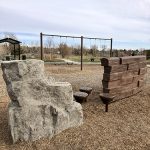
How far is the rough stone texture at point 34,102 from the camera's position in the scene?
4.21 metres

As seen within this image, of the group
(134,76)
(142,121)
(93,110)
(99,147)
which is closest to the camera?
(99,147)

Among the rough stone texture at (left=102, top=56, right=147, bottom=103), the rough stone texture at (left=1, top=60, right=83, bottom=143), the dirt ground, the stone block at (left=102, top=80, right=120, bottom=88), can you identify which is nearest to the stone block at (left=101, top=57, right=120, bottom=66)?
the rough stone texture at (left=102, top=56, right=147, bottom=103)

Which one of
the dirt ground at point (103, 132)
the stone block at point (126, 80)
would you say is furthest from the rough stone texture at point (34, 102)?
the stone block at point (126, 80)

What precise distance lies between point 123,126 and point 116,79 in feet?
4.81

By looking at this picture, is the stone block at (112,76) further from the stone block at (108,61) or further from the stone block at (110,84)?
the stone block at (108,61)

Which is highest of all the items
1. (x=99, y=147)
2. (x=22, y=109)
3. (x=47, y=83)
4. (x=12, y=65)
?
(x=12, y=65)

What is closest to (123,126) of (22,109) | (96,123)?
(96,123)

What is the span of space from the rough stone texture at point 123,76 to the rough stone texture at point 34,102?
1504 mm

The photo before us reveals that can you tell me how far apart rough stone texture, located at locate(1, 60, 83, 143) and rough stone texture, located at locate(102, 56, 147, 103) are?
1504 mm

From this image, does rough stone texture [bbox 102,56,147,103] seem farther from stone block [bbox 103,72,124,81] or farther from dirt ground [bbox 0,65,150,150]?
dirt ground [bbox 0,65,150,150]

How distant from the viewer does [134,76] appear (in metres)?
6.95

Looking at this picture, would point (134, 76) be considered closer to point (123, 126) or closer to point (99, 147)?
point (123, 126)

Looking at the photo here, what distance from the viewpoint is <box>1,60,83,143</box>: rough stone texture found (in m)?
4.21

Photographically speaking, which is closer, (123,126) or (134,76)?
(123,126)
